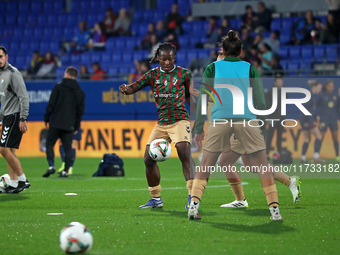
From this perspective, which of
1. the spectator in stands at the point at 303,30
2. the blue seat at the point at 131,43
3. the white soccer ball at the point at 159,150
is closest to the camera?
the white soccer ball at the point at 159,150

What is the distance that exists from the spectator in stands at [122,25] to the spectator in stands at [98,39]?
0.51 m

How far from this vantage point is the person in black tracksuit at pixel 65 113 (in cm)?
1380

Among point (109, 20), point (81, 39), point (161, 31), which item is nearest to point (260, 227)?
point (161, 31)

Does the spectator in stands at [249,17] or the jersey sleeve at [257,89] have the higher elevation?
the spectator in stands at [249,17]

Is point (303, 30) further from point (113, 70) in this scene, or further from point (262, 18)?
point (113, 70)

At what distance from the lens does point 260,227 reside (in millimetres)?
7133

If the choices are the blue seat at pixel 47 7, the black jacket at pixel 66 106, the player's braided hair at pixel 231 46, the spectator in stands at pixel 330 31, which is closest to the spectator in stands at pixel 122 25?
the blue seat at pixel 47 7

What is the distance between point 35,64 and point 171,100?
54.2ft

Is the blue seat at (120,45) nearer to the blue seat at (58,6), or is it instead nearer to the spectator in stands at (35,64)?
the spectator in stands at (35,64)

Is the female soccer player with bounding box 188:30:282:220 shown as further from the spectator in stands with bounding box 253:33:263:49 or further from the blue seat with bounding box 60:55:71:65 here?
the blue seat with bounding box 60:55:71:65

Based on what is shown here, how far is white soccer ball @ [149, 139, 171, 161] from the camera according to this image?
27.7 ft

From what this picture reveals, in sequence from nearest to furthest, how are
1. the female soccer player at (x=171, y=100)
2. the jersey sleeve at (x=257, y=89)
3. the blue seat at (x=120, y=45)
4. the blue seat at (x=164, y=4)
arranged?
the jersey sleeve at (x=257, y=89) → the female soccer player at (x=171, y=100) → the blue seat at (x=120, y=45) → the blue seat at (x=164, y=4)

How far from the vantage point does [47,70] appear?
23.8 m

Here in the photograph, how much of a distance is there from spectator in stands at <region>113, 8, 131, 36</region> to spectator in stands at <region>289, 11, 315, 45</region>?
6889mm
